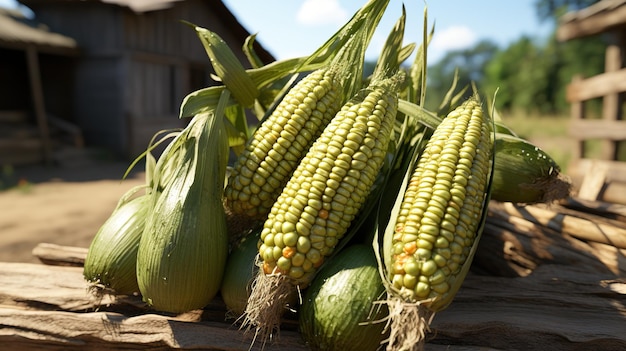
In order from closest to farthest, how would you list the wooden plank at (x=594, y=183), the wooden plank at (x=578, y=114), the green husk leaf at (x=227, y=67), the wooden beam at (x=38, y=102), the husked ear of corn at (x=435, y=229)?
the husked ear of corn at (x=435, y=229), the green husk leaf at (x=227, y=67), the wooden plank at (x=594, y=183), the wooden plank at (x=578, y=114), the wooden beam at (x=38, y=102)

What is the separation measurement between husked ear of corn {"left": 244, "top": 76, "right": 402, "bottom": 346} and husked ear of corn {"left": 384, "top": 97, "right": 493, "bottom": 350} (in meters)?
0.15

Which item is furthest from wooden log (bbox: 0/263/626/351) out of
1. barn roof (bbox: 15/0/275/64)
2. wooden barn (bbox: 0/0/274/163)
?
wooden barn (bbox: 0/0/274/163)

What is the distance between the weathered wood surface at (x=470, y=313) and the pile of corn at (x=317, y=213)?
0.13 metres

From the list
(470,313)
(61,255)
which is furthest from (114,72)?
(470,313)

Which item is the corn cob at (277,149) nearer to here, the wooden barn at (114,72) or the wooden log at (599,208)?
the wooden log at (599,208)

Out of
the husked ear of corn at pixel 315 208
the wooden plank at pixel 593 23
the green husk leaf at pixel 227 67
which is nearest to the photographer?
the husked ear of corn at pixel 315 208

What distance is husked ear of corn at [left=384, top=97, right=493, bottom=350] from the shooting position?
1.12 meters

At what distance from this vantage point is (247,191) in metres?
1.43

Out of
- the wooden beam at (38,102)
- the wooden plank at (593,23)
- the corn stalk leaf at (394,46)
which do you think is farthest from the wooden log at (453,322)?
the wooden beam at (38,102)

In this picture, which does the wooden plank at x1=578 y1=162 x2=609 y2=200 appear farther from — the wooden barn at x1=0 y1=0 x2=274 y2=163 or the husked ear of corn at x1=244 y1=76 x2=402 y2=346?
the wooden barn at x1=0 y1=0 x2=274 y2=163

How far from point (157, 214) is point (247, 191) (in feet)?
0.92

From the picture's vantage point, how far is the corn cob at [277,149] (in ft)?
4.70

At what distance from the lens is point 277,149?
1.44 m

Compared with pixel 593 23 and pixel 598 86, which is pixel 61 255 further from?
pixel 598 86
